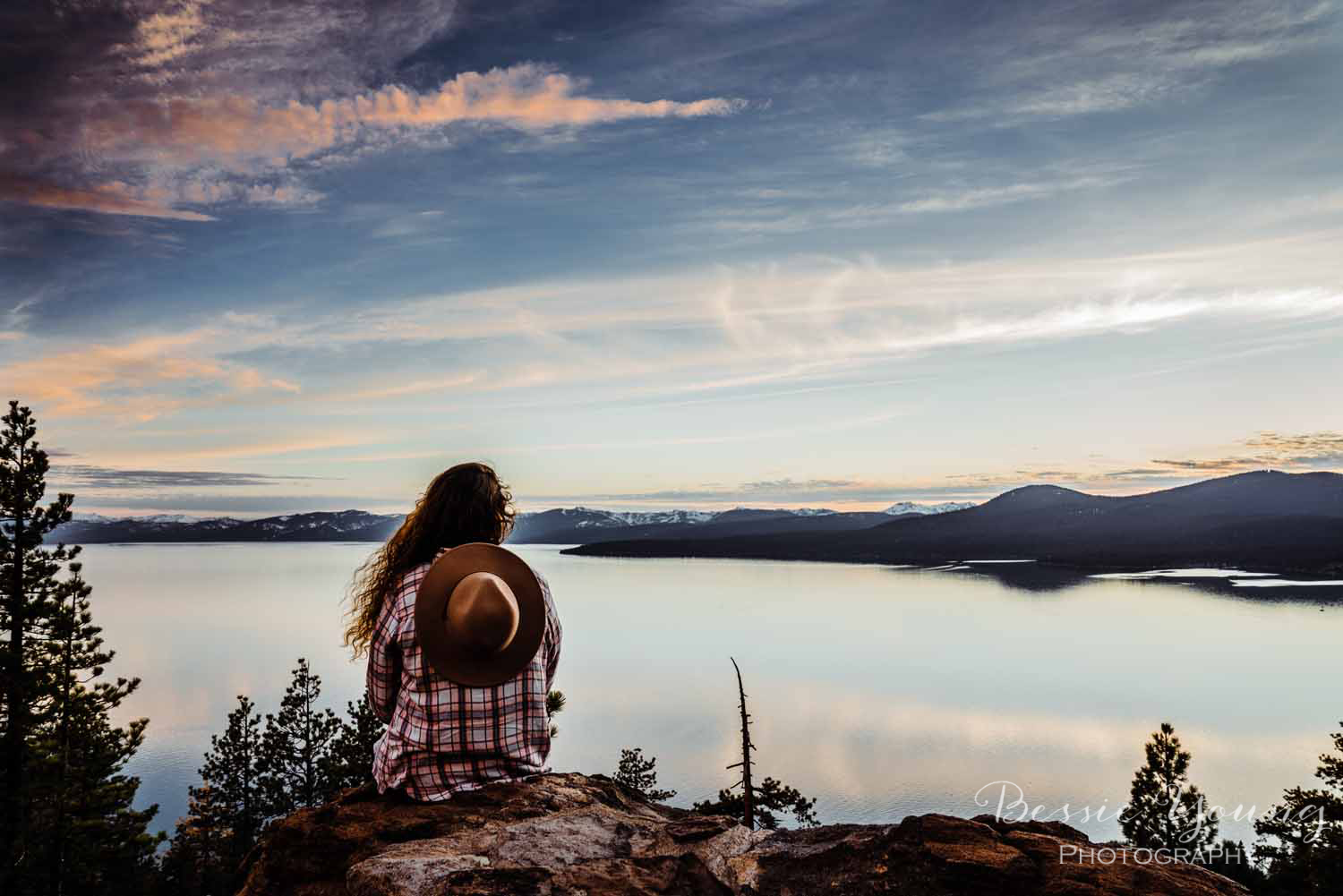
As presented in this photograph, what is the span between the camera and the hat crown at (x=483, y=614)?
387 centimetres

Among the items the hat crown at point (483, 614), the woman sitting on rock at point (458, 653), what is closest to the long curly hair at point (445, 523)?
the woman sitting on rock at point (458, 653)

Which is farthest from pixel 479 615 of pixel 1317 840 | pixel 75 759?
pixel 1317 840

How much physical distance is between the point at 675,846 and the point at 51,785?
84.5 feet

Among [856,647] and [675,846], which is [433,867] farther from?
[856,647]

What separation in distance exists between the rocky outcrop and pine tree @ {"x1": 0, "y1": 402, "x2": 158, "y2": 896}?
21334 millimetres

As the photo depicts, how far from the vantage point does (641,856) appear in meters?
3.66

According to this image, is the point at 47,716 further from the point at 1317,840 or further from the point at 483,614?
the point at 1317,840

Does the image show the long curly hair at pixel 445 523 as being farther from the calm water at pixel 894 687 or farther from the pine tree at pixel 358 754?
the calm water at pixel 894 687

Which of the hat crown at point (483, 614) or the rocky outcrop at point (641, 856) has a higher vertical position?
the hat crown at point (483, 614)

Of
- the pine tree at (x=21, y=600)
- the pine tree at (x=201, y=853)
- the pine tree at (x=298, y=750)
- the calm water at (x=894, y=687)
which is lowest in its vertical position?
the calm water at (x=894, y=687)

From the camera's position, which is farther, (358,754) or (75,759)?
(358,754)

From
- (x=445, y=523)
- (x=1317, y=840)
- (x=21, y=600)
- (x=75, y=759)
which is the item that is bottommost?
(x=1317, y=840)

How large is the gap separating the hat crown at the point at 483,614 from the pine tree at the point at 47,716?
21.8 meters

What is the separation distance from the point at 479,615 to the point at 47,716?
83.3 feet
